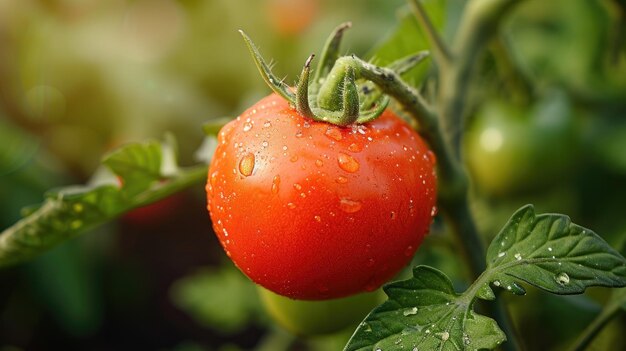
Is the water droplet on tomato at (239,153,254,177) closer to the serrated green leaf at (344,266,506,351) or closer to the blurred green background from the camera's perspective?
the serrated green leaf at (344,266,506,351)

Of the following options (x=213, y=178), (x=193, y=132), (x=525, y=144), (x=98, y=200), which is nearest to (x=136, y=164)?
(x=98, y=200)

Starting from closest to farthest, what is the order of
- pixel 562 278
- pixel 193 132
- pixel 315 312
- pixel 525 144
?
pixel 562 278
pixel 315 312
pixel 525 144
pixel 193 132

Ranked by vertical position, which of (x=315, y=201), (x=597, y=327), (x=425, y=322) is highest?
(x=315, y=201)

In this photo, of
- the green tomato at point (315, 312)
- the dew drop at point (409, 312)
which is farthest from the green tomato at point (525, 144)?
the dew drop at point (409, 312)

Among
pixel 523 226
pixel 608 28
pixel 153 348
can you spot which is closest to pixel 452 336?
pixel 523 226

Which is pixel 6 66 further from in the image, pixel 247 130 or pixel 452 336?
pixel 452 336

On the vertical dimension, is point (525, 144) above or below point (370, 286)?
below

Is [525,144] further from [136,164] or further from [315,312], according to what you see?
[136,164]

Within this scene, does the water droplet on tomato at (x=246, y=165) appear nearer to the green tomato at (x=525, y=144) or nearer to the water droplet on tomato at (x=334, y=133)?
the water droplet on tomato at (x=334, y=133)
